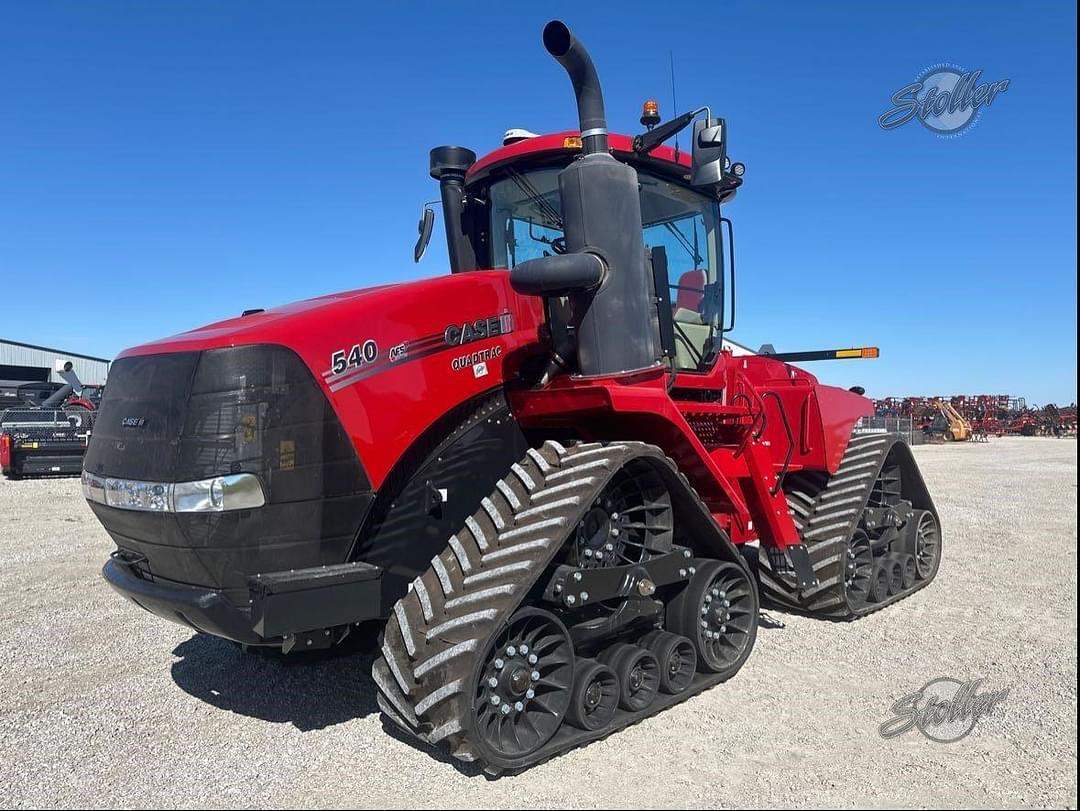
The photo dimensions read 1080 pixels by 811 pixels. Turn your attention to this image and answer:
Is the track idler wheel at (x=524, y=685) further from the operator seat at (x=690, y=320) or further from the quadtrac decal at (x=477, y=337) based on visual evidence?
the operator seat at (x=690, y=320)

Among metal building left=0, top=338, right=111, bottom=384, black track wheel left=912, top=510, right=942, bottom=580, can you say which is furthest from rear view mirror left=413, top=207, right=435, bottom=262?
metal building left=0, top=338, right=111, bottom=384

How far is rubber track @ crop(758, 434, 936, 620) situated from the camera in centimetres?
552

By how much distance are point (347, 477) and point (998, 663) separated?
13.3 feet

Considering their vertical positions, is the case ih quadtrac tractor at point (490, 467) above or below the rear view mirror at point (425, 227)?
below

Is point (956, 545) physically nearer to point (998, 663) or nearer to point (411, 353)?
point (998, 663)

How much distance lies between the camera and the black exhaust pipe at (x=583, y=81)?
379 centimetres

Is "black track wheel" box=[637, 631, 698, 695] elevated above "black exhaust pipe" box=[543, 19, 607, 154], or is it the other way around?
"black exhaust pipe" box=[543, 19, 607, 154]

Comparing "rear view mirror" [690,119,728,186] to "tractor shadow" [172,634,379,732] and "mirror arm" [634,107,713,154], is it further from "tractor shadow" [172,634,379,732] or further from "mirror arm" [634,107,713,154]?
"tractor shadow" [172,634,379,732]

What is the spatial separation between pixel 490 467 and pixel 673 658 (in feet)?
4.56

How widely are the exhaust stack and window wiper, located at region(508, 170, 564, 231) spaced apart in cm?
63

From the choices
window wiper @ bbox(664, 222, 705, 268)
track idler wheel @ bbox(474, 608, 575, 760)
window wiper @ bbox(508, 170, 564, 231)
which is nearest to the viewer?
track idler wheel @ bbox(474, 608, 575, 760)

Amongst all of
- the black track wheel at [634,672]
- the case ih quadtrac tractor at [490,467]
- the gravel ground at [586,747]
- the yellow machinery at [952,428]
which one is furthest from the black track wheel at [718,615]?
the yellow machinery at [952,428]

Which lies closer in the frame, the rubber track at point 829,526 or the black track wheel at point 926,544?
the rubber track at point 829,526

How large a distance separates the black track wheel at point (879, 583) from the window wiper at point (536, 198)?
364 cm
